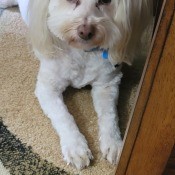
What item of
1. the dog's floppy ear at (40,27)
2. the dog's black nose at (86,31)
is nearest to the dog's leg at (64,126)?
the dog's floppy ear at (40,27)

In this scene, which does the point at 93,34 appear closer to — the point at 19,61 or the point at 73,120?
the point at 73,120

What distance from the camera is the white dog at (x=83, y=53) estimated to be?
3.32 ft

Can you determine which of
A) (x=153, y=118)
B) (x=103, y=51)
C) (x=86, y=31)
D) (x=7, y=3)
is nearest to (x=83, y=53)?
(x=103, y=51)

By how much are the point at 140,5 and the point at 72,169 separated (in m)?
0.51

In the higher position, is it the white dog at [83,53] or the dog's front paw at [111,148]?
the white dog at [83,53]

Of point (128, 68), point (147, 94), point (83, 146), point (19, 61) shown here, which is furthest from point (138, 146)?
A: point (19, 61)

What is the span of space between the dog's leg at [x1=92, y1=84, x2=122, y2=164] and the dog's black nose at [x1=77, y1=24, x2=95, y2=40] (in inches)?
11.5

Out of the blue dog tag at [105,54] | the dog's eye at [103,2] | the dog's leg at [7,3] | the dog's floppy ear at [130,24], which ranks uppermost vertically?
the dog's eye at [103,2]

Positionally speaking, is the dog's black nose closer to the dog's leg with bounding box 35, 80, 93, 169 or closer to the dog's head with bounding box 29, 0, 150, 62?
the dog's head with bounding box 29, 0, 150, 62

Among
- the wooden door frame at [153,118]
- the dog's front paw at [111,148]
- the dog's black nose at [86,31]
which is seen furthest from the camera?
the dog's front paw at [111,148]

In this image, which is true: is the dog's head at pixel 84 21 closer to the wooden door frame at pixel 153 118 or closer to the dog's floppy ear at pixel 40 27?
the dog's floppy ear at pixel 40 27

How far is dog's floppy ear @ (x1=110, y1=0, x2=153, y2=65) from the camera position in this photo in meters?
1.02

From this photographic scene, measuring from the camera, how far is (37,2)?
1044 mm

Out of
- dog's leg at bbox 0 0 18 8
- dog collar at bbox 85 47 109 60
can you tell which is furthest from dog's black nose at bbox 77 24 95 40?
dog's leg at bbox 0 0 18 8
